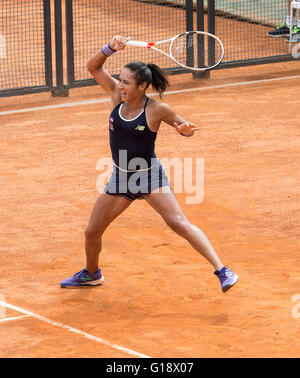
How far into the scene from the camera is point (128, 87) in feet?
24.3

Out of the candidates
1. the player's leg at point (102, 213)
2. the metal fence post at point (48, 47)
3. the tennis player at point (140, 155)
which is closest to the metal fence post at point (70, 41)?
the metal fence post at point (48, 47)

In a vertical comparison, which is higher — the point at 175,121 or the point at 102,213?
the point at 175,121

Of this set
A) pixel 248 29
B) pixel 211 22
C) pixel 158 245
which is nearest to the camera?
pixel 158 245

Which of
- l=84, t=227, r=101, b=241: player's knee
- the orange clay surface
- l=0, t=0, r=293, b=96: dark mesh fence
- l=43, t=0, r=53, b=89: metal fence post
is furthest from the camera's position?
→ l=0, t=0, r=293, b=96: dark mesh fence

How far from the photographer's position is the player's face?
7.41 m

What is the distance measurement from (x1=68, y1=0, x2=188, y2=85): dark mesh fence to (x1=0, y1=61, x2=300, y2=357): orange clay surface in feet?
11.3

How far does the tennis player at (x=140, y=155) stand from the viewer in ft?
24.4

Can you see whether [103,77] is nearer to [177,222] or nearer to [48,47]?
[177,222]

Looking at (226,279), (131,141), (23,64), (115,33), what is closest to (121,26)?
(115,33)

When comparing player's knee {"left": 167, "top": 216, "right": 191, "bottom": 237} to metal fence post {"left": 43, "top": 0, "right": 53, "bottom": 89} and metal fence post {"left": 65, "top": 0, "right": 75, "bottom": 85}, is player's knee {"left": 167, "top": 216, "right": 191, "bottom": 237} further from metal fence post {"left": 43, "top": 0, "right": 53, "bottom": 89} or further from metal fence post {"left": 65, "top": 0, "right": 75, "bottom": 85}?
metal fence post {"left": 65, "top": 0, "right": 75, "bottom": 85}

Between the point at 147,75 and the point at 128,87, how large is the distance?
0.19 m

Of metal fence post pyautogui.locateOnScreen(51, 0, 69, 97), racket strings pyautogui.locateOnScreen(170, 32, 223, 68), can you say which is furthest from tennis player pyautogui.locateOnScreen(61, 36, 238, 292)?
racket strings pyautogui.locateOnScreen(170, 32, 223, 68)

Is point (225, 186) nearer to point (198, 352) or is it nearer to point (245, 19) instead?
point (198, 352)

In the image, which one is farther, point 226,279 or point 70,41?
point 70,41
